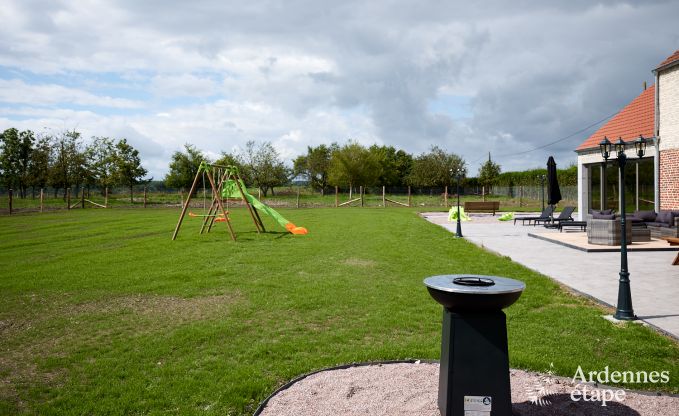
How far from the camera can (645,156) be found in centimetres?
1667

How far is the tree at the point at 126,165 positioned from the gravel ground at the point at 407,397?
51.9m

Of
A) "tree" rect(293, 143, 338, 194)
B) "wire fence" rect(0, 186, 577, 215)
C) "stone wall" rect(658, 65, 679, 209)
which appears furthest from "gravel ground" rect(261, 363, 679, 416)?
"tree" rect(293, 143, 338, 194)

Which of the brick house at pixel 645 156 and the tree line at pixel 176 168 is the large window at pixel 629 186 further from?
the tree line at pixel 176 168

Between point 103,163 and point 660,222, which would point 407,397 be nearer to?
point 660,222

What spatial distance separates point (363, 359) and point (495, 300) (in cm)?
192

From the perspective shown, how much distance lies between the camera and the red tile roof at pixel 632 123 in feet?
56.8

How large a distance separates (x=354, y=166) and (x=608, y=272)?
45.7 m

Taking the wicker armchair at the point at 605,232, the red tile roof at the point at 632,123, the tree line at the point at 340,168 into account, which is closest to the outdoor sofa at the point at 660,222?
the wicker armchair at the point at 605,232

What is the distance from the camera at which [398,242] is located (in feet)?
47.9

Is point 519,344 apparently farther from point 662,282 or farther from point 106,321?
point 106,321

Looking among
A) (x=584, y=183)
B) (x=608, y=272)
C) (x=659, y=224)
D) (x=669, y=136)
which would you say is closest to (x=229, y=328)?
(x=608, y=272)

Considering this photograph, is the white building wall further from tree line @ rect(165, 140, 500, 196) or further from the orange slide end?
tree line @ rect(165, 140, 500, 196)

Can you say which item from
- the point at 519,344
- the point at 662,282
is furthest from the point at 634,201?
the point at 519,344

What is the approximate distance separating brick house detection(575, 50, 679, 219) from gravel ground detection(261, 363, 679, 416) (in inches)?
536
